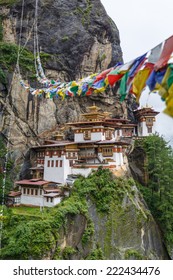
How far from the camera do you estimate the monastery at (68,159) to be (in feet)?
78.9

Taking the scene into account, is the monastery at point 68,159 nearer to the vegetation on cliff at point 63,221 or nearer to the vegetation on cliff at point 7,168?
the vegetation on cliff at point 7,168

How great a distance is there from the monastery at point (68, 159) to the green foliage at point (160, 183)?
4040mm

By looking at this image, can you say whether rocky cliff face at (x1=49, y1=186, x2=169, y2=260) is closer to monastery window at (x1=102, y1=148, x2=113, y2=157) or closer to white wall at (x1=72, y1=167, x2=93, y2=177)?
white wall at (x1=72, y1=167, x2=93, y2=177)

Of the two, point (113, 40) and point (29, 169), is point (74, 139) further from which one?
point (113, 40)

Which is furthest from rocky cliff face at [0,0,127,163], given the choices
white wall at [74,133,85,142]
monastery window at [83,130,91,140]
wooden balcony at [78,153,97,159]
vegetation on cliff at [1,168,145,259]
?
vegetation on cliff at [1,168,145,259]

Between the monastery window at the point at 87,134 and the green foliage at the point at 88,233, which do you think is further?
the monastery window at the point at 87,134

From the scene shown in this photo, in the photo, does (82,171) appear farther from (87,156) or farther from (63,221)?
(63,221)

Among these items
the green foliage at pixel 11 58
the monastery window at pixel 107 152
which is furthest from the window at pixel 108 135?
the green foliage at pixel 11 58

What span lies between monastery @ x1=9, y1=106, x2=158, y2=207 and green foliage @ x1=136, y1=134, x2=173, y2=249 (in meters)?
4.04

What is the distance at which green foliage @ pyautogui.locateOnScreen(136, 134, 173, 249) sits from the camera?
27.4 m

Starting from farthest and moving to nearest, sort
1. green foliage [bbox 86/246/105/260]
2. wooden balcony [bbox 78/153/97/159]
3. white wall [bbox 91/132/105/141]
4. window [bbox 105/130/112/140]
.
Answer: window [bbox 105/130/112/140] < white wall [bbox 91/132/105/141] < wooden balcony [bbox 78/153/97/159] < green foliage [bbox 86/246/105/260]

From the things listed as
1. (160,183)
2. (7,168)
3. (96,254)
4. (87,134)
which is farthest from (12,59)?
(96,254)

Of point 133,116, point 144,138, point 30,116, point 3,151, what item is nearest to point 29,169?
point 3,151

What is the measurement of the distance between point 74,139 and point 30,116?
17.1 ft
